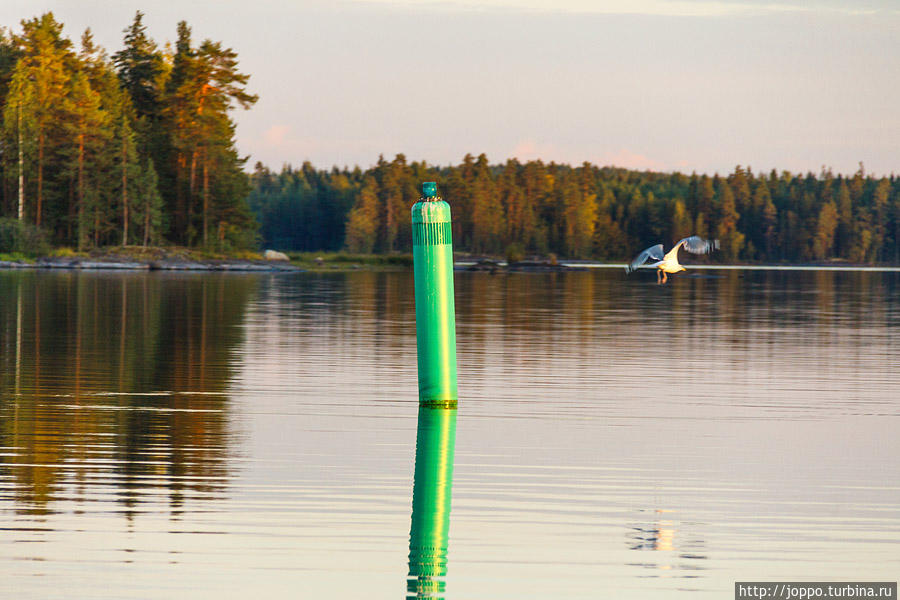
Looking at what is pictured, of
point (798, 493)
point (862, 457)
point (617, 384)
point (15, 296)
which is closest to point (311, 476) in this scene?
point (798, 493)

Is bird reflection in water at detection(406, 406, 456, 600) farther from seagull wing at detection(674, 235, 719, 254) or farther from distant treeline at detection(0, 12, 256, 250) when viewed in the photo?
distant treeline at detection(0, 12, 256, 250)

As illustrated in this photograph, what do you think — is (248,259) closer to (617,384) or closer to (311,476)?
(617,384)

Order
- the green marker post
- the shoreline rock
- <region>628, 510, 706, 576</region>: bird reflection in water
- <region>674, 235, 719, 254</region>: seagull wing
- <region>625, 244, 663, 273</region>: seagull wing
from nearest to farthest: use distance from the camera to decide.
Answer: <region>628, 510, 706, 576</region>: bird reflection in water
the green marker post
<region>674, 235, 719, 254</region>: seagull wing
<region>625, 244, 663, 273</region>: seagull wing
the shoreline rock

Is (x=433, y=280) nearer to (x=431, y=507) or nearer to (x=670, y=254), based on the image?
(x=670, y=254)

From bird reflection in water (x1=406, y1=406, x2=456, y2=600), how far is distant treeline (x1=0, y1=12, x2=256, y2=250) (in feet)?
326

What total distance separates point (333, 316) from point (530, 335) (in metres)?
10.3

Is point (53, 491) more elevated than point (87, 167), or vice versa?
point (87, 167)

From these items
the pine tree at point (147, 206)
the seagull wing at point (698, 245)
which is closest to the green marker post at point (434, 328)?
the seagull wing at point (698, 245)

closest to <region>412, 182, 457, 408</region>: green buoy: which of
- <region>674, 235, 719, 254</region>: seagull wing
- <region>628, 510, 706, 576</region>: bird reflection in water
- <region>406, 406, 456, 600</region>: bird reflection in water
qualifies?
<region>406, 406, 456, 600</region>: bird reflection in water

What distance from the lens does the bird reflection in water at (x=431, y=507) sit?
9.72 metres

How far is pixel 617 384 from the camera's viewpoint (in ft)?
77.0

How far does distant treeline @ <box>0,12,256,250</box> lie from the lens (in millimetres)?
114062

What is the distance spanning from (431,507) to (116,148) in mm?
110388

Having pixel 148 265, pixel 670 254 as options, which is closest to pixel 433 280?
pixel 670 254
